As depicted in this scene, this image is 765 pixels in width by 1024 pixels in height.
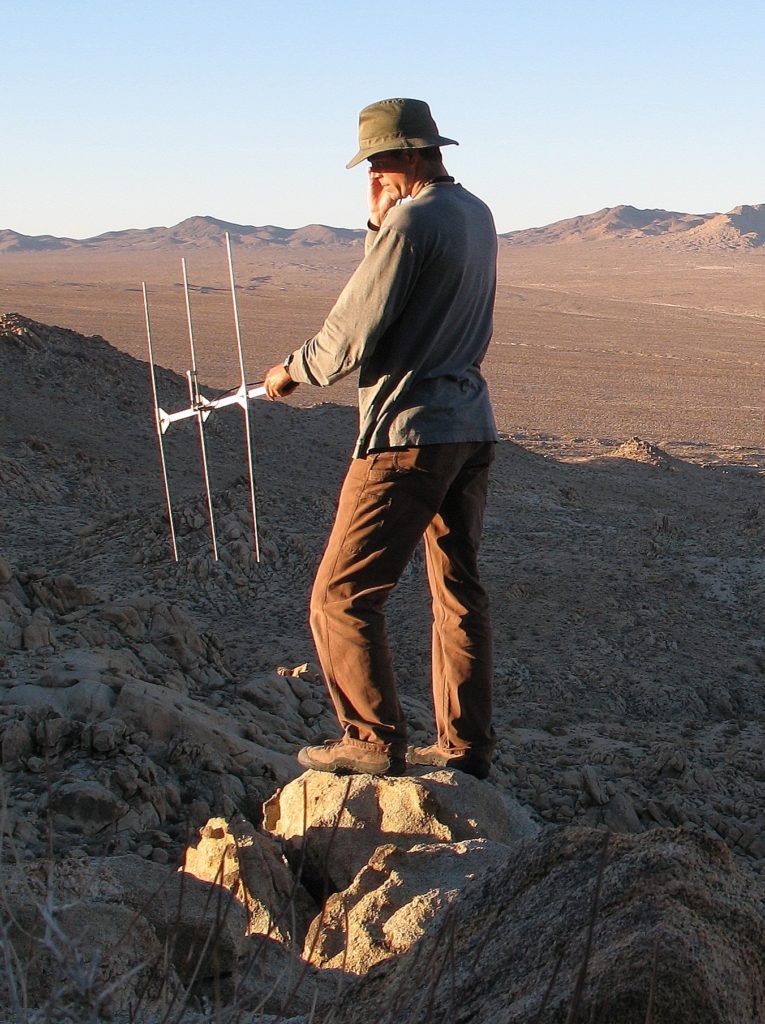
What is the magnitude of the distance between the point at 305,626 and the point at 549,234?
120 metres

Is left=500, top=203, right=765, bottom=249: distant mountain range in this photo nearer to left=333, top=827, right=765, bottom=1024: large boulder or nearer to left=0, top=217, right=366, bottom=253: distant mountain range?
left=0, top=217, right=366, bottom=253: distant mountain range

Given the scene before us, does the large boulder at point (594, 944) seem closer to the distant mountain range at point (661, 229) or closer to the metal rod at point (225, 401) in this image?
the metal rod at point (225, 401)

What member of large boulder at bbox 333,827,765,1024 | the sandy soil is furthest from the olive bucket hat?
the sandy soil

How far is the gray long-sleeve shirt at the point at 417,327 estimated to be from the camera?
3059mm

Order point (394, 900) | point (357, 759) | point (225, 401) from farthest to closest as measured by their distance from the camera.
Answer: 1. point (225, 401)
2. point (357, 759)
3. point (394, 900)

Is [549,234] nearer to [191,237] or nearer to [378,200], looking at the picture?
[191,237]

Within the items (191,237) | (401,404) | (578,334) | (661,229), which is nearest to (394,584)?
(401,404)

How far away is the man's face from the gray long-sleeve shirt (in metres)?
0.09

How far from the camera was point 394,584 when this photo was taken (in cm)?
325

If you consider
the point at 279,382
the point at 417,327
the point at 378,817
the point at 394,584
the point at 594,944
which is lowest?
the point at 378,817

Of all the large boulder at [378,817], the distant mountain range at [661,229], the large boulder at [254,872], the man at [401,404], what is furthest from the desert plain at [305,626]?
the distant mountain range at [661,229]

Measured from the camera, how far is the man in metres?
3.09

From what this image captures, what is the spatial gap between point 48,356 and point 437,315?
12.3 meters

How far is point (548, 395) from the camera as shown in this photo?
23500 mm
